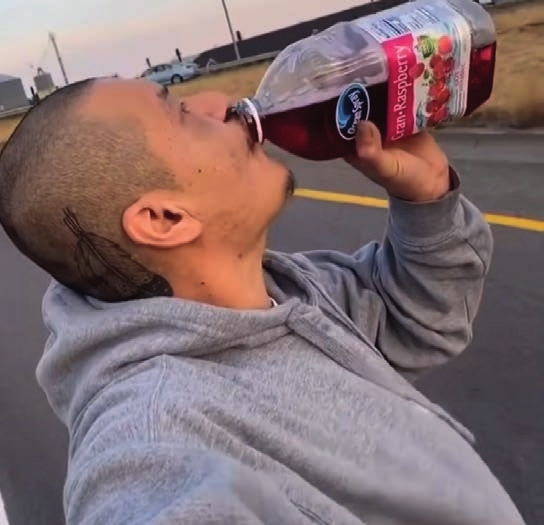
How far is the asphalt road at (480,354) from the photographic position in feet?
12.3

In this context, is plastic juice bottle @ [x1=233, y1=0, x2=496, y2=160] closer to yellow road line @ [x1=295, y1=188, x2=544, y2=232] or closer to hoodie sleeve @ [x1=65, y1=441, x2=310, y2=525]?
hoodie sleeve @ [x1=65, y1=441, x2=310, y2=525]

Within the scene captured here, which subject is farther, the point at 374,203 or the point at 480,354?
the point at 374,203

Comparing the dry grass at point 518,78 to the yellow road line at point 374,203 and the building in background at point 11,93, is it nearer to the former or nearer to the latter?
the yellow road line at point 374,203

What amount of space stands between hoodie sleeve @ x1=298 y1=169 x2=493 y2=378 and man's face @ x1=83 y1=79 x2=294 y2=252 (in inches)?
12.5

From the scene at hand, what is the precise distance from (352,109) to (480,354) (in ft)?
9.18

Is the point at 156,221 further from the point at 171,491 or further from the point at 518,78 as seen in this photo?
the point at 518,78

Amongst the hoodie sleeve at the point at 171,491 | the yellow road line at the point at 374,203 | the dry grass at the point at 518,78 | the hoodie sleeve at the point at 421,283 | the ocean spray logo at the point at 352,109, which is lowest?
the dry grass at the point at 518,78

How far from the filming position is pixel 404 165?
6.17ft

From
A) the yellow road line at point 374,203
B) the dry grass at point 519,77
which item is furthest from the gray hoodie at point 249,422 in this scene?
the dry grass at point 519,77

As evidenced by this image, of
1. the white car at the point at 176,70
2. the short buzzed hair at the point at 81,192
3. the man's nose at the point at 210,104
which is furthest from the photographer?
the white car at the point at 176,70

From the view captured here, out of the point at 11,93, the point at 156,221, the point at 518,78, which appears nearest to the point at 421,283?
the point at 156,221

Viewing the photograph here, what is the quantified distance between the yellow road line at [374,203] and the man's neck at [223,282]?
4313 millimetres

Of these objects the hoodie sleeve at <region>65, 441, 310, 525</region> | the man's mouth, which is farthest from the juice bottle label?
the hoodie sleeve at <region>65, 441, 310, 525</region>

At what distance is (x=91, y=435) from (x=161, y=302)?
0.25m
